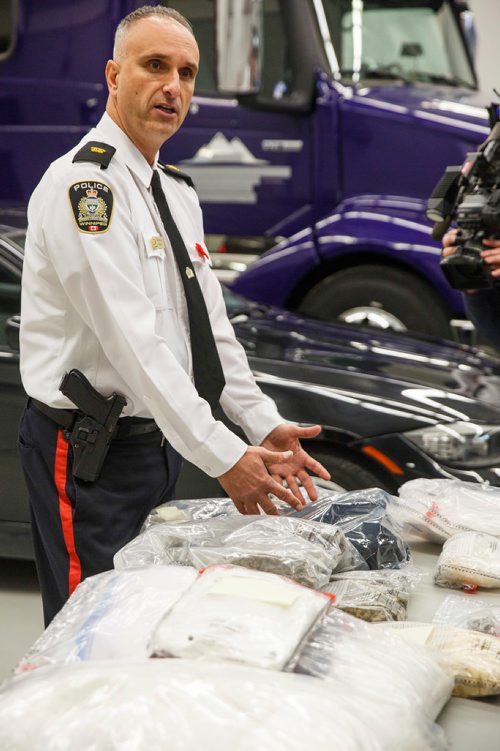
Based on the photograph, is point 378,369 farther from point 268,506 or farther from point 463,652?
point 463,652

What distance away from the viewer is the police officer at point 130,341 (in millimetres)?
1916

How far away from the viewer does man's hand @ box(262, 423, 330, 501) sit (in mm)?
1985

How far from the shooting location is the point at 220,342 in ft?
7.59

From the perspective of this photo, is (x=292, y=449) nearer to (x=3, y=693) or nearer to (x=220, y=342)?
(x=220, y=342)

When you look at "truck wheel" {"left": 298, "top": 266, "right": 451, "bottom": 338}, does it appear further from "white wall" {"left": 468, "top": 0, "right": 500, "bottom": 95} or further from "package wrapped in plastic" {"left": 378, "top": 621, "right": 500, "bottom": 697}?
"white wall" {"left": 468, "top": 0, "right": 500, "bottom": 95}

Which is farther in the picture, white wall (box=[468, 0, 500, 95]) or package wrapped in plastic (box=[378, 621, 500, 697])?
white wall (box=[468, 0, 500, 95])

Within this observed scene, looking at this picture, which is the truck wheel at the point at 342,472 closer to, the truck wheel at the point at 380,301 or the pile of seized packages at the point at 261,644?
the pile of seized packages at the point at 261,644

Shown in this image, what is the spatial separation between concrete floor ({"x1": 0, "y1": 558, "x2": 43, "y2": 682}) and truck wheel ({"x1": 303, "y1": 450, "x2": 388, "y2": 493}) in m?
0.94

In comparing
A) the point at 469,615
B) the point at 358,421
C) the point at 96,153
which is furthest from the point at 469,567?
the point at 358,421

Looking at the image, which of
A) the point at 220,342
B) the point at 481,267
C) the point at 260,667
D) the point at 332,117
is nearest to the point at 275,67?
the point at 332,117

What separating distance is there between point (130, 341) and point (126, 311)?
0.18 ft

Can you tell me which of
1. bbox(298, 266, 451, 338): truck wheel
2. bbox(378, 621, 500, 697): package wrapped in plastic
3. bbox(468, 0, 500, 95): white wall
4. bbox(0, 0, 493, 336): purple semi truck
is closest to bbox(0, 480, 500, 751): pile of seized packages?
bbox(378, 621, 500, 697): package wrapped in plastic

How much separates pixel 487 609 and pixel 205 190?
170 inches

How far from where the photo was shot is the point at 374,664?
1364mm
